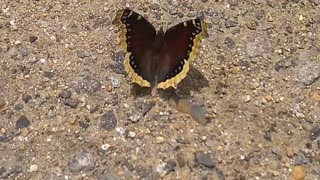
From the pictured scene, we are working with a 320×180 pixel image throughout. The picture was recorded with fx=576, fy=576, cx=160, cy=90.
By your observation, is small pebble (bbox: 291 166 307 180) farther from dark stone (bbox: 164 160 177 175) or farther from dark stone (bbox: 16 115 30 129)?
dark stone (bbox: 16 115 30 129)

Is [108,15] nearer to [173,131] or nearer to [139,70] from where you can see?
[139,70]

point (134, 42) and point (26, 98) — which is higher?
point (134, 42)

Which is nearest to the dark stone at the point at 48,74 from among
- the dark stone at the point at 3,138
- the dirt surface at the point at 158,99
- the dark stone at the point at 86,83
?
the dirt surface at the point at 158,99

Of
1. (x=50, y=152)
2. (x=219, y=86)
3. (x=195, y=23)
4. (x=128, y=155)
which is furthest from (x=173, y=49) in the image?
(x=50, y=152)

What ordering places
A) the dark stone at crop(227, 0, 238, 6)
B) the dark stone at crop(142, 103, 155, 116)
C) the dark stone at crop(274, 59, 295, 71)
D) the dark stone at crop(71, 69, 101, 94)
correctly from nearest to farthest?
1. the dark stone at crop(142, 103, 155, 116)
2. the dark stone at crop(71, 69, 101, 94)
3. the dark stone at crop(274, 59, 295, 71)
4. the dark stone at crop(227, 0, 238, 6)

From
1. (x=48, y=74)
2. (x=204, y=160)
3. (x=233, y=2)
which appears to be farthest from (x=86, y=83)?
(x=233, y=2)

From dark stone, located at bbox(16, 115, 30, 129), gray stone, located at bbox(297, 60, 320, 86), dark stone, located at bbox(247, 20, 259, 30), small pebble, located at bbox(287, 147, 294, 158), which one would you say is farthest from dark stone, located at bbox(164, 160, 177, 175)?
dark stone, located at bbox(247, 20, 259, 30)

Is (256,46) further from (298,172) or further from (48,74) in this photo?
(48,74)
